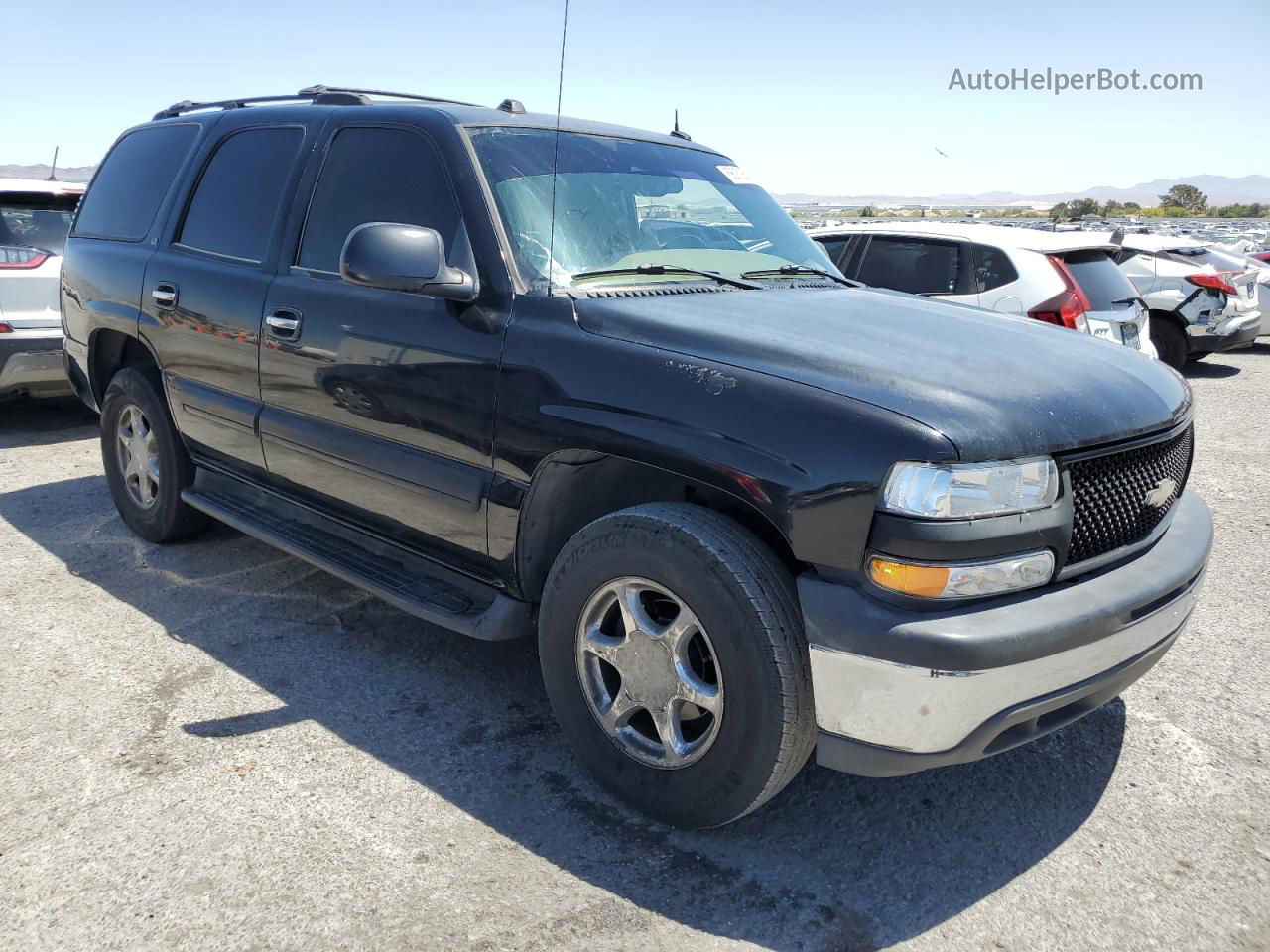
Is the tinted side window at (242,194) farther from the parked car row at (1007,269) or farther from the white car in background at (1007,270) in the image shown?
the white car in background at (1007,270)

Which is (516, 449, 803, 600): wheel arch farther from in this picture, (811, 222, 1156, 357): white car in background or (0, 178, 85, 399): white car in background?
(0, 178, 85, 399): white car in background

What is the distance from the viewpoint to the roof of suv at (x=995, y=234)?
280 inches

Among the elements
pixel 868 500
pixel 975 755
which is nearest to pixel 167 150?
pixel 868 500

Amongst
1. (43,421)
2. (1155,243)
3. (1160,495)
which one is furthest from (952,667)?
(1155,243)

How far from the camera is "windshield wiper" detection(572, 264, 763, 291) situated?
10.5ft

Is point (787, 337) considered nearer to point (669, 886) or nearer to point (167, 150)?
point (669, 886)

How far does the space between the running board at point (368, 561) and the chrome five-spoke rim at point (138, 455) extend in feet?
1.47

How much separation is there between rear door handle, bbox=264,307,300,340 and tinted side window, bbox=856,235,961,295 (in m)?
4.81

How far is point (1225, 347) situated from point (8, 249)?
12.0 metres

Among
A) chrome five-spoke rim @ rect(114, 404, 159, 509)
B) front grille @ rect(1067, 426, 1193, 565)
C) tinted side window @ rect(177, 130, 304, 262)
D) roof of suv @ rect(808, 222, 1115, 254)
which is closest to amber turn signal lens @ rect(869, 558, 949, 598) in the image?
front grille @ rect(1067, 426, 1193, 565)

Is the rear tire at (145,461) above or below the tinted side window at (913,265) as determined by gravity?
below

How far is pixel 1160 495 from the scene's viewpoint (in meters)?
2.86

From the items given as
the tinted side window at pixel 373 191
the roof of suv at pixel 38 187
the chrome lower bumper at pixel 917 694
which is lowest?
the chrome lower bumper at pixel 917 694

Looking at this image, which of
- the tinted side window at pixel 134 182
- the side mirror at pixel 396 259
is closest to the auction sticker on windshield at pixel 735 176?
the side mirror at pixel 396 259
